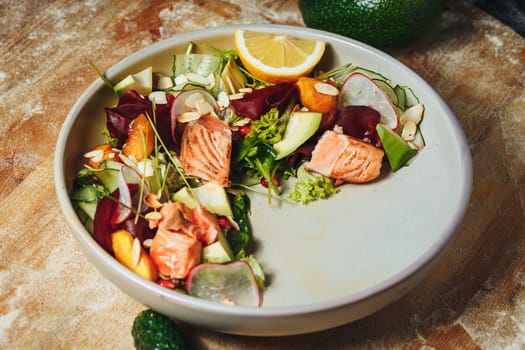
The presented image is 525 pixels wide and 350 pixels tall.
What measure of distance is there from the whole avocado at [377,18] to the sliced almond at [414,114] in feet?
1.49

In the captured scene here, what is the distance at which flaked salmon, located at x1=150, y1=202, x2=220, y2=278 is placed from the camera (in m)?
1.43

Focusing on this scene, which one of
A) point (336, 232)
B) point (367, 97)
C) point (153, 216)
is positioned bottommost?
point (336, 232)

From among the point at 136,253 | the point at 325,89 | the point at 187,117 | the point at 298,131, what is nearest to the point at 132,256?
the point at 136,253

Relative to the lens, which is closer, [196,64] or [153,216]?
[153,216]

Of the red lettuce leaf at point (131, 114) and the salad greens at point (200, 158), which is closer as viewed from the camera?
the salad greens at point (200, 158)

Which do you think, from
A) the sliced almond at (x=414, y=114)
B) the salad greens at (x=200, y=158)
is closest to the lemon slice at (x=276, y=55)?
the salad greens at (x=200, y=158)

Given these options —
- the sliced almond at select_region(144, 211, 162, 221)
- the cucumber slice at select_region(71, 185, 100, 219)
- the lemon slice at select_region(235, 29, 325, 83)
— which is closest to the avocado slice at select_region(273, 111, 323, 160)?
the lemon slice at select_region(235, 29, 325, 83)

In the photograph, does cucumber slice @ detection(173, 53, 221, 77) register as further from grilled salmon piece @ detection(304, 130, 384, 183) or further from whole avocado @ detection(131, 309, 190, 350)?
whole avocado @ detection(131, 309, 190, 350)

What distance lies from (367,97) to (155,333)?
80 centimetres

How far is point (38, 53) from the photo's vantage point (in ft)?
6.98

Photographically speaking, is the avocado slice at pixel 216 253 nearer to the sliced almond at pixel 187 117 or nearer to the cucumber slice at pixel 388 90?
the sliced almond at pixel 187 117

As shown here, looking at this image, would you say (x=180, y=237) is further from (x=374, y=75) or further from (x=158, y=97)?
(x=374, y=75)

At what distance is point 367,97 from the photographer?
1.75 metres

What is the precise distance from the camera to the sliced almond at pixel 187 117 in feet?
5.58
